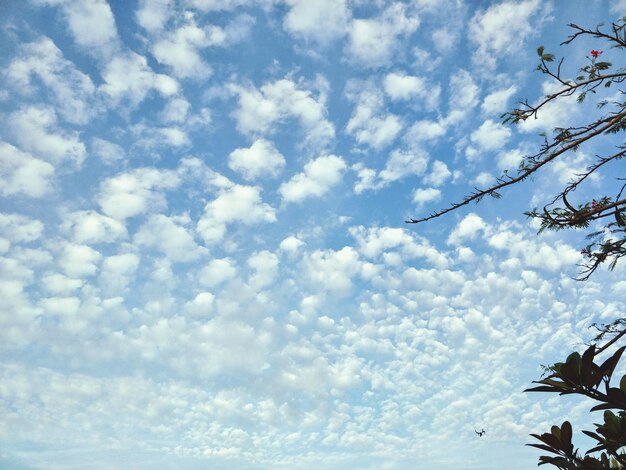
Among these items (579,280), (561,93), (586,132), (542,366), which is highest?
(561,93)

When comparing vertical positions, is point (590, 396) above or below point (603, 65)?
below

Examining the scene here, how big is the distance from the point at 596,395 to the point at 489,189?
11.5ft

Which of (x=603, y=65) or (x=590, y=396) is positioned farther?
(x=603, y=65)

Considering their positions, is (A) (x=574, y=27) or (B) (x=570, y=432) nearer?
(B) (x=570, y=432)

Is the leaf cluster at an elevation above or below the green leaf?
below

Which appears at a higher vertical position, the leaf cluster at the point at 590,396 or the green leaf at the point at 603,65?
the green leaf at the point at 603,65

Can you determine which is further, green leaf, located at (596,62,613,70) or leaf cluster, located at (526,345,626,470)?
green leaf, located at (596,62,613,70)

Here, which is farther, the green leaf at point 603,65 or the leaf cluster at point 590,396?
the green leaf at point 603,65

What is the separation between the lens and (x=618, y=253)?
480 cm

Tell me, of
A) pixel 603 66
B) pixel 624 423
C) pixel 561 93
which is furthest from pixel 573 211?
pixel 624 423

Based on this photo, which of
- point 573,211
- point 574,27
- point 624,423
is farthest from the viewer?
point 574,27

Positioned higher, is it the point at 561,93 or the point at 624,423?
the point at 561,93

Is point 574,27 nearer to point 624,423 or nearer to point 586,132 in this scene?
point 586,132

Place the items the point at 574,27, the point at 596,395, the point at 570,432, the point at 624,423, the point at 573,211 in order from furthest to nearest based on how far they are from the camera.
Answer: the point at 574,27 → the point at 573,211 → the point at 570,432 → the point at 624,423 → the point at 596,395
